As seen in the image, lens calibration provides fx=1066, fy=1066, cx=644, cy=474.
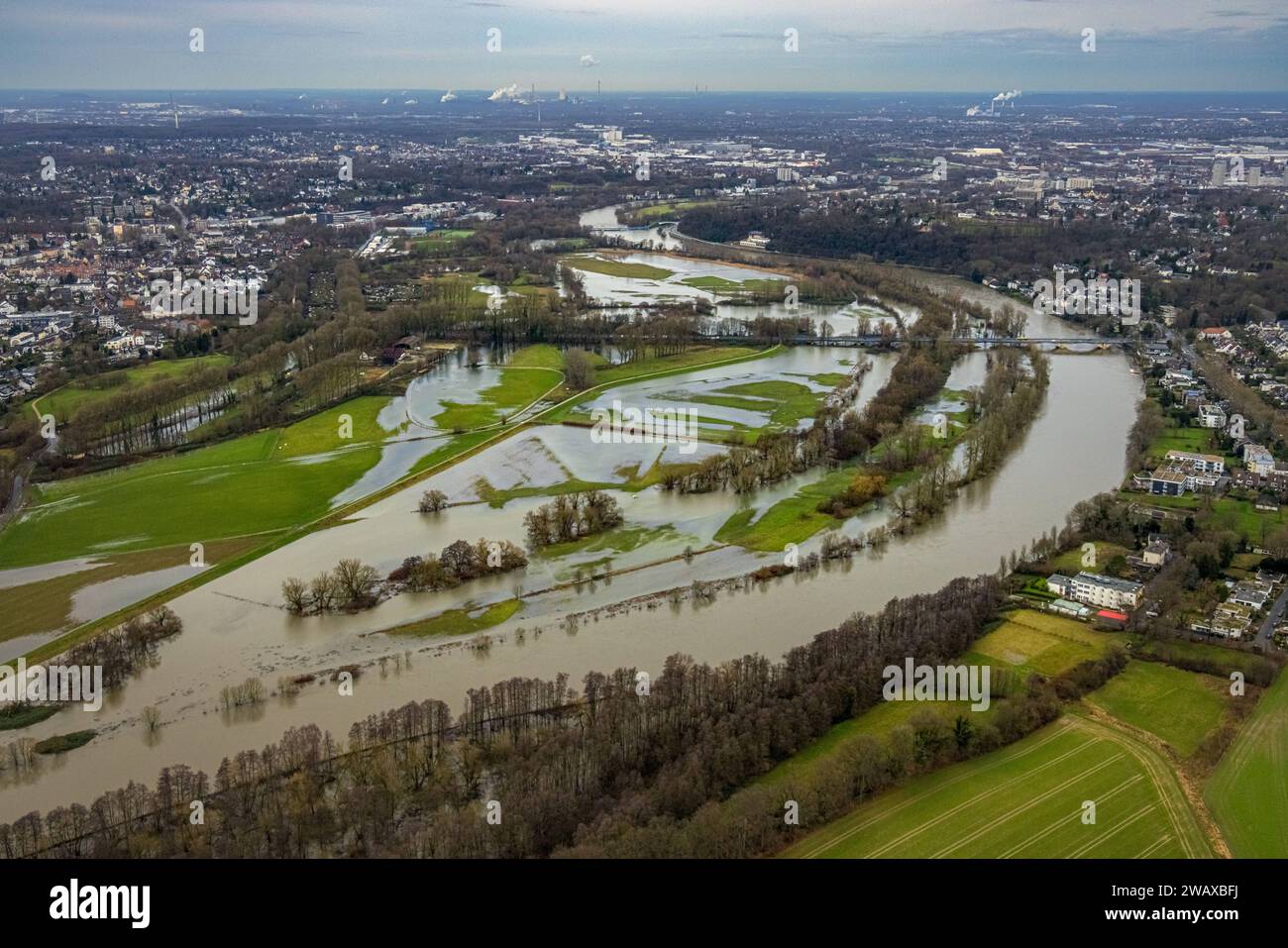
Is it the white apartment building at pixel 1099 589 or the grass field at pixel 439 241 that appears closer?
the white apartment building at pixel 1099 589

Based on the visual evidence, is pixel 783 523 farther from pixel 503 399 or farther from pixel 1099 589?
pixel 503 399

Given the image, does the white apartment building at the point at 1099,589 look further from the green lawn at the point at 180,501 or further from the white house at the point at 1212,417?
the green lawn at the point at 180,501
